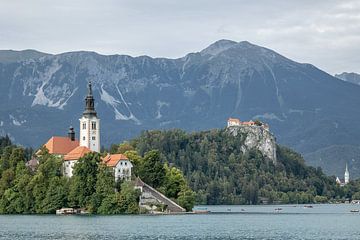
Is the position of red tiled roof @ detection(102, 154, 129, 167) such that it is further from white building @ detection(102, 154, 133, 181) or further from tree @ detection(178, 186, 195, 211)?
tree @ detection(178, 186, 195, 211)

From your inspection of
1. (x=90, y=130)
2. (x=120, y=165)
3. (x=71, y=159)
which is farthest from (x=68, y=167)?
(x=90, y=130)

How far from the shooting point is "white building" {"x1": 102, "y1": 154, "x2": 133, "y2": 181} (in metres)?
155

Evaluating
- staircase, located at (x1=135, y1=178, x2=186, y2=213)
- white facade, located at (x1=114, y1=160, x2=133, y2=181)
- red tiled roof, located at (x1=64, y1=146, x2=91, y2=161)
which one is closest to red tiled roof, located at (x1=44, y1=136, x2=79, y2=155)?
red tiled roof, located at (x1=64, y1=146, x2=91, y2=161)

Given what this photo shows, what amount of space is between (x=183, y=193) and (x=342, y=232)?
5140cm

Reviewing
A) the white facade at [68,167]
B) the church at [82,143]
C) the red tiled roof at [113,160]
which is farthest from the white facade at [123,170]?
the church at [82,143]

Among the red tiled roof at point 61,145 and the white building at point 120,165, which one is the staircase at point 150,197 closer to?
the white building at point 120,165

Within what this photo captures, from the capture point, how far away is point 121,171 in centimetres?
15662

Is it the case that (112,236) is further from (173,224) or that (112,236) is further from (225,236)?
(173,224)

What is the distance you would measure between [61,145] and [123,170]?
27340 mm

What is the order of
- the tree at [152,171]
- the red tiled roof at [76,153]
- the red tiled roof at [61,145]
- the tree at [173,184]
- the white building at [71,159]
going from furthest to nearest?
the red tiled roof at [61,145] < the red tiled roof at [76,153] < the white building at [71,159] < the tree at [173,184] < the tree at [152,171]

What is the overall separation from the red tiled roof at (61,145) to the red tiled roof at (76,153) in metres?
6.03

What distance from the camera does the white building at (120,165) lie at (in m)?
155

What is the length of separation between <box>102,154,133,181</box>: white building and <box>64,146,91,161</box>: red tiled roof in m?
6.97

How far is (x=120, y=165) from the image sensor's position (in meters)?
157
